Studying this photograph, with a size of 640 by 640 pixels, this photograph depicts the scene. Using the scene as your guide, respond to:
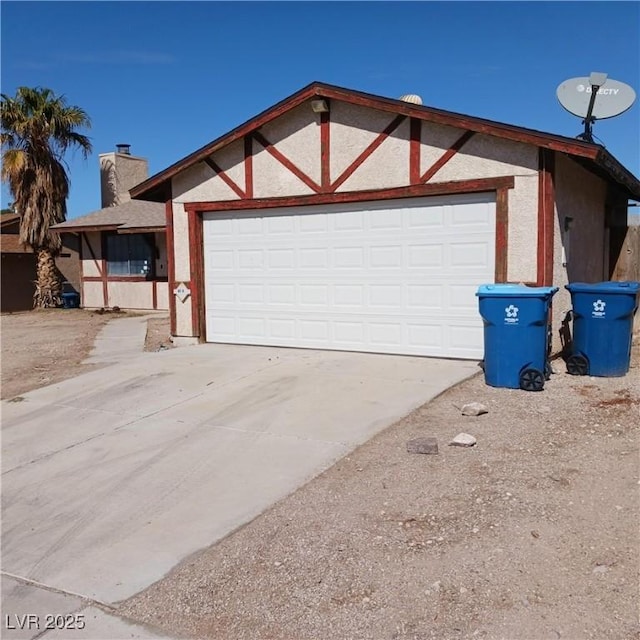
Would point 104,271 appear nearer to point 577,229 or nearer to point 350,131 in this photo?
point 350,131

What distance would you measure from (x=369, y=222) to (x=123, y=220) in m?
13.5

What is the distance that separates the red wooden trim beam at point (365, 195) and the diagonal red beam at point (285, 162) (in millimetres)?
162

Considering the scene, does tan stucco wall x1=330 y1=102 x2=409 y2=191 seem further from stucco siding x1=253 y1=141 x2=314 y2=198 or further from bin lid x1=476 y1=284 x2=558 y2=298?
bin lid x1=476 y1=284 x2=558 y2=298

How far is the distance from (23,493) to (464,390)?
4.70 metres

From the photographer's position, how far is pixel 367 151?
392 inches

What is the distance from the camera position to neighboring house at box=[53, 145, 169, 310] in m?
21.3

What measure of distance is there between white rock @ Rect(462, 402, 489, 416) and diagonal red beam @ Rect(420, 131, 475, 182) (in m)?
3.89

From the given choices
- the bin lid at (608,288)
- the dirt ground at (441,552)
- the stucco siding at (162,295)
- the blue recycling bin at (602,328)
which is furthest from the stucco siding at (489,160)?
the stucco siding at (162,295)

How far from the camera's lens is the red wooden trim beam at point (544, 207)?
866 centimetres

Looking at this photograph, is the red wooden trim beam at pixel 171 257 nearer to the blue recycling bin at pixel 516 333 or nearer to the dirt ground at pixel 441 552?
the blue recycling bin at pixel 516 333

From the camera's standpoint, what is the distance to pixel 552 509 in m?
4.42

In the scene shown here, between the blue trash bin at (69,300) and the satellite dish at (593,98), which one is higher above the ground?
the satellite dish at (593,98)

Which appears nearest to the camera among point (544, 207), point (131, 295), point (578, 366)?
point (578, 366)

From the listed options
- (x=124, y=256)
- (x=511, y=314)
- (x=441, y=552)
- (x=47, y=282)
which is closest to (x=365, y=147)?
(x=511, y=314)
